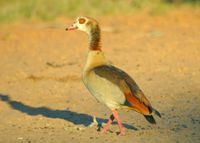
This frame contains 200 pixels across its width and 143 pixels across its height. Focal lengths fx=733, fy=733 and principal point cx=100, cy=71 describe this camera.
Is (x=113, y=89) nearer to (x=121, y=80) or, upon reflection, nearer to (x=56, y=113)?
(x=121, y=80)

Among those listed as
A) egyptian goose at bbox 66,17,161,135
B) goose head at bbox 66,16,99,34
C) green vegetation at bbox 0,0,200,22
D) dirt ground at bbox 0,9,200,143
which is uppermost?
goose head at bbox 66,16,99,34

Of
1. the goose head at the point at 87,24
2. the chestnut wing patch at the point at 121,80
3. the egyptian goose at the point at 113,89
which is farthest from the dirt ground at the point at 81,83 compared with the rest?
the goose head at the point at 87,24

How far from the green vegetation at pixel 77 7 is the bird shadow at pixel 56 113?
9.78m

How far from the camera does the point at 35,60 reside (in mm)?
15219

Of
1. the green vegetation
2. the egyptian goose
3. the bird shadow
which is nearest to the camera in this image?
the egyptian goose

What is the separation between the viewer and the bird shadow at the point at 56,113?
9.91 meters

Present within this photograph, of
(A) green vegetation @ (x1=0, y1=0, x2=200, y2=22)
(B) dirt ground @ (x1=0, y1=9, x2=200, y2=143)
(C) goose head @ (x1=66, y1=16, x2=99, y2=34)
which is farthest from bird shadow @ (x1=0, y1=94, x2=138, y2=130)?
(A) green vegetation @ (x1=0, y1=0, x2=200, y2=22)

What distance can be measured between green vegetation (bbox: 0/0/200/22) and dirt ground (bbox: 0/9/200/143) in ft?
2.10

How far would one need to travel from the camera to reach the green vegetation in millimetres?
21500

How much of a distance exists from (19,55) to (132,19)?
209 inches

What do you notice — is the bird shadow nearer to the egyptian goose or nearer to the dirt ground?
the dirt ground

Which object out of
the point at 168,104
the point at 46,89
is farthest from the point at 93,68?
the point at 46,89

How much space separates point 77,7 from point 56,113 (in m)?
11.7

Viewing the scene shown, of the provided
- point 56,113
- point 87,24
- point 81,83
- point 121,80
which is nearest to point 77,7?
point 81,83
